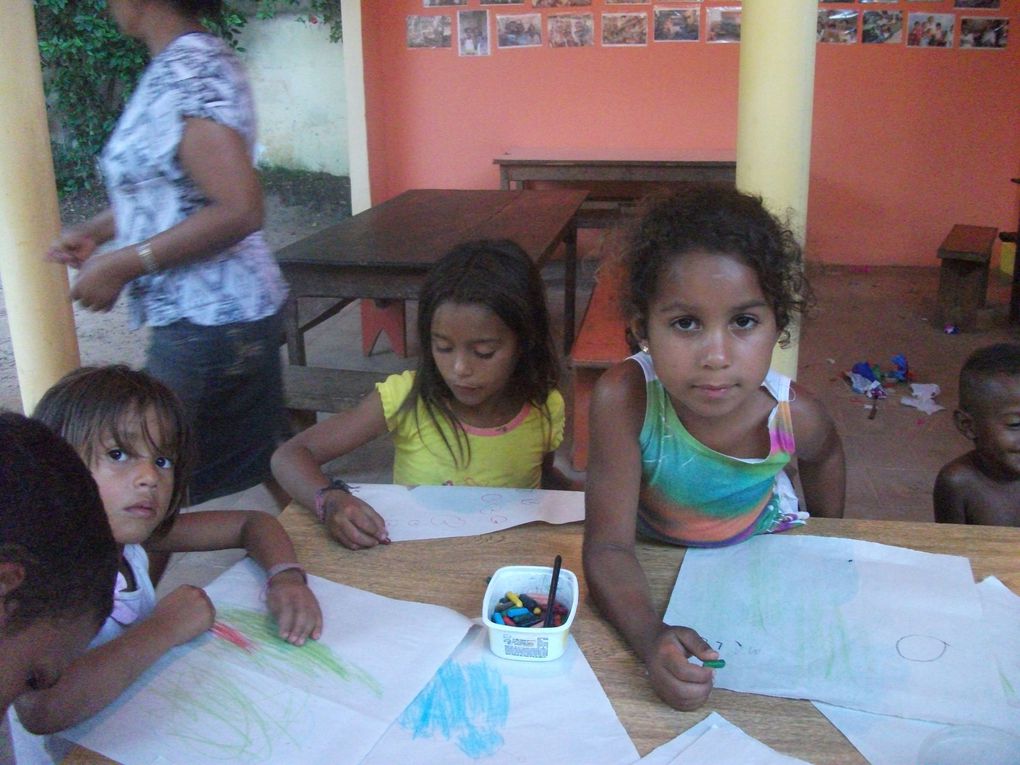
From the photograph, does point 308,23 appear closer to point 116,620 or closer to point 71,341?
point 71,341

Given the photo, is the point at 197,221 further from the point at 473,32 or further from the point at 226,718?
the point at 473,32

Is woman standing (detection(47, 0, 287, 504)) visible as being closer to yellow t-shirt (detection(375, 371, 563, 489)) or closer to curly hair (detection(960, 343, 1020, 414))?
yellow t-shirt (detection(375, 371, 563, 489))

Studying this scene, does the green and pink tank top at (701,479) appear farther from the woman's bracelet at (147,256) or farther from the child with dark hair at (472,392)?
the woman's bracelet at (147,256)

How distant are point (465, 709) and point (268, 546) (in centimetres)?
43

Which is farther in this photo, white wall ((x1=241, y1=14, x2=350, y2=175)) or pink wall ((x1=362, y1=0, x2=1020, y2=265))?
white wall ((x1=241, y1=14, x2=350, y2=175))

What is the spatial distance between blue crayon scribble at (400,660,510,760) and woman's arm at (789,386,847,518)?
0.64 metres

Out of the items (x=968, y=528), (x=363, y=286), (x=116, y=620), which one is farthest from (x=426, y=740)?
(x=363, y=286)

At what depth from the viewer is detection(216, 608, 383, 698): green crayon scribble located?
102 centimetres

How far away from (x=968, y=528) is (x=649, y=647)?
58 cm

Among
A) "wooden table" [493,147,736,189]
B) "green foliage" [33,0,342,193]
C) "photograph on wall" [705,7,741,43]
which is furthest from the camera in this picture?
"green foliage" [33,0,342,193]


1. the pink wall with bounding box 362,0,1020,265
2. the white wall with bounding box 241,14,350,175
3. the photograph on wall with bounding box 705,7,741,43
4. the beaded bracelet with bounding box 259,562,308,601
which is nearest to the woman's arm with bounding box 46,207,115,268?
the beaded bracelet with bounding box 259,562,308,601

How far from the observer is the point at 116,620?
120 centimetres

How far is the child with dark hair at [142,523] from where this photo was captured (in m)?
1.08

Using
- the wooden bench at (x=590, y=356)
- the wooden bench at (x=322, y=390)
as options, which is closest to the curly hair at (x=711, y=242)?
the wooden bench at (x=590, y=356)
